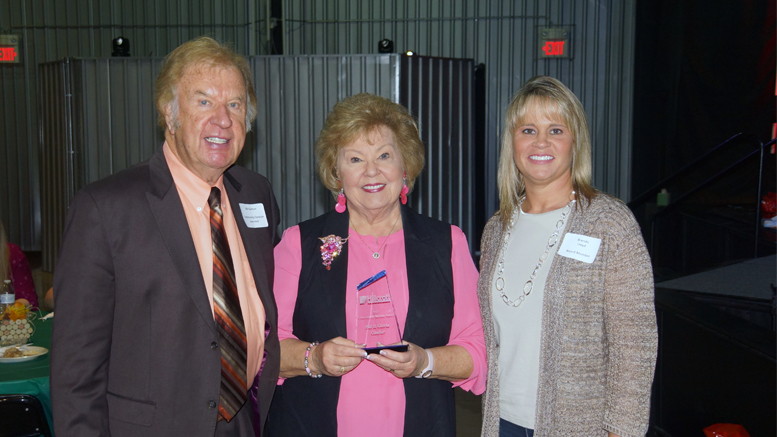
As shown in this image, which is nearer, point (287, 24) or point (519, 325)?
point (519, 325)

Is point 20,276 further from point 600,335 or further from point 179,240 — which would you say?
point 600,335

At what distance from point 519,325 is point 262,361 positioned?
84 cm

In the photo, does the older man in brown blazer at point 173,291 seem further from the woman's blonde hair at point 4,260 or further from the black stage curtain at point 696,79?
the black stage curtain at point 696,79

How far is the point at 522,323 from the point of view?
1834 mm

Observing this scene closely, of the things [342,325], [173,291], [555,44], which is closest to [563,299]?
[342,325]

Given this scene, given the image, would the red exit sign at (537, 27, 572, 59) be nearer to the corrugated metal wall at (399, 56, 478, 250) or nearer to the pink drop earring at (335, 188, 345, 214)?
the corrugated metal wall at (399, 56, 478, 250)

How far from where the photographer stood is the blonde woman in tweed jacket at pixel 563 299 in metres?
1.67

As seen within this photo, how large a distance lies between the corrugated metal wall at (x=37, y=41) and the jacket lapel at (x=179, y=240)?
335 inches

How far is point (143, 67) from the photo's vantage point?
656 cm

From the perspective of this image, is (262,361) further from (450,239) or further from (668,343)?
(668,343)

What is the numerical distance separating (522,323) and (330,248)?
68 cm

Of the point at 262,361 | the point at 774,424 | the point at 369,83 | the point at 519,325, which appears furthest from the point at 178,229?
the point at 369,83

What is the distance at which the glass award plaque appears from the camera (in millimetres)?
1840

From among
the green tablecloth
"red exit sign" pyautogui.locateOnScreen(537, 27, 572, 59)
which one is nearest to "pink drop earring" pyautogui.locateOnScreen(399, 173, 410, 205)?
the green tablecloth
